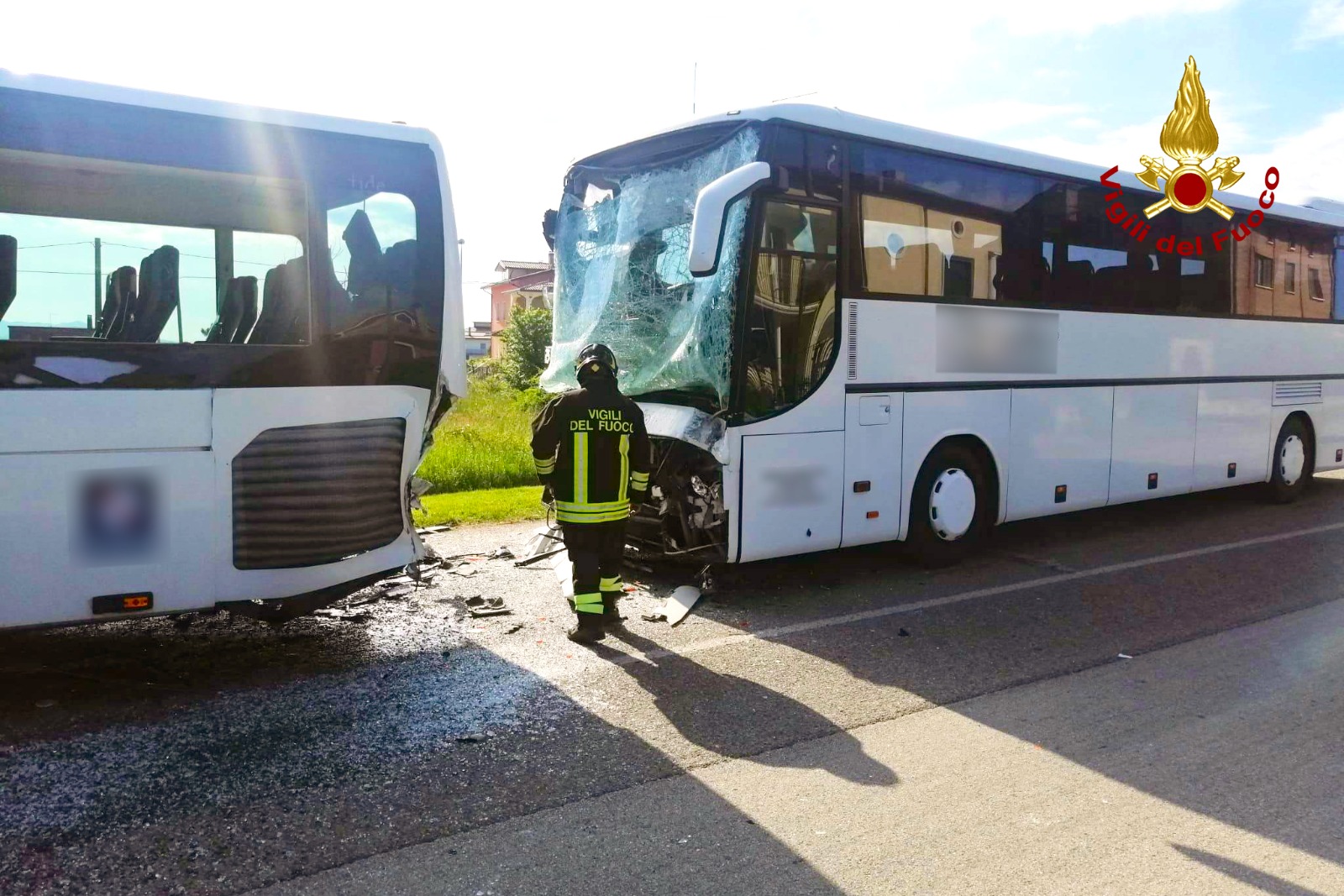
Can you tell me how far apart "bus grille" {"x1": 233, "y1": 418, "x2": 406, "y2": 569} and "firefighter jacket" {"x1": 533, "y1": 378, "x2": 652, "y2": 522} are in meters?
0.94

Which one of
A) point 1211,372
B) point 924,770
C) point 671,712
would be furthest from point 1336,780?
point 1211,372

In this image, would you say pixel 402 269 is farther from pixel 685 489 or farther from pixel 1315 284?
pixel 1315 284

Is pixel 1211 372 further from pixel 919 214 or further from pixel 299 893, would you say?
pixel 299 893

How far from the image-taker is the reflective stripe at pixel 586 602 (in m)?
6.65

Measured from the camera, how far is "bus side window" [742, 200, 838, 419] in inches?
287

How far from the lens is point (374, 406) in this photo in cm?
615

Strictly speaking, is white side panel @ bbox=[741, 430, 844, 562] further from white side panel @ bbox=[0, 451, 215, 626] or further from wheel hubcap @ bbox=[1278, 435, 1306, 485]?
wheel hubcap @ bbox=[1278, 435, 1306, 485]

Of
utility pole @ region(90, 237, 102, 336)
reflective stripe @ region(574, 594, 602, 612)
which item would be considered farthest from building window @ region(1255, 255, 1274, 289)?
utility pole @ region(90, 237, 102, 336)

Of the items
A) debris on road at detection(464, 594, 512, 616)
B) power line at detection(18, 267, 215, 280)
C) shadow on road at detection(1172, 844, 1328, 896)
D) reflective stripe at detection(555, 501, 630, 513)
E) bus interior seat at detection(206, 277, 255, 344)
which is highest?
power line at detection(18, 267, 215, 280)

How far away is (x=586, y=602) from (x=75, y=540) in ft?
9.41

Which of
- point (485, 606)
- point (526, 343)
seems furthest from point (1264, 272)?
point (526, 343)

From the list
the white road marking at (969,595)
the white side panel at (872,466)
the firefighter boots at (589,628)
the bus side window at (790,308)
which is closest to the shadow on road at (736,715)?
the white road marking at (969,595)

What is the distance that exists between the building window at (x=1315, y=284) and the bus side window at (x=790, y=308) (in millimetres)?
8126

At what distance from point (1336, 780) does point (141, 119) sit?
6.53 m
